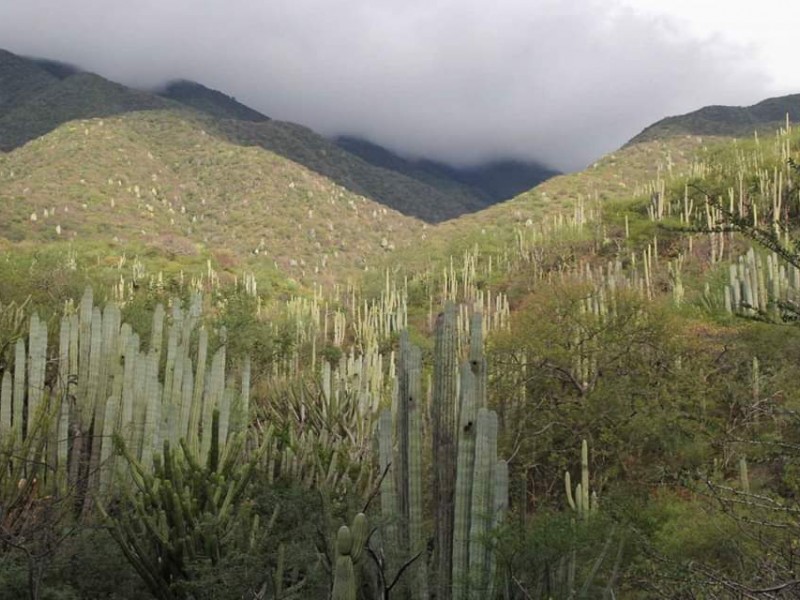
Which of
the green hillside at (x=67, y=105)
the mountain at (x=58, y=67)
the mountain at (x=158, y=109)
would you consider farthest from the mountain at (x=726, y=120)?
the mountain at (x=58, y=67)

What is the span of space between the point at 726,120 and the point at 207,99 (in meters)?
67.3

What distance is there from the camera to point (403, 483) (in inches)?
218

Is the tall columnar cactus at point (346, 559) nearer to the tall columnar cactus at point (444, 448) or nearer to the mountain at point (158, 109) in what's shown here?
Answer: the tall columnar cactus at point (444, 448)

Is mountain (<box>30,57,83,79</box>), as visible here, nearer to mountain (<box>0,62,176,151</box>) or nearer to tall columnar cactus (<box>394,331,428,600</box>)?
mountain (<box>0,62,176,151</box>)

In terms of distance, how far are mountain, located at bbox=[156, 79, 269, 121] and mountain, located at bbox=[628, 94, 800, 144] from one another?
54222 mm

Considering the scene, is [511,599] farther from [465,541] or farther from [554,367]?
[554,367]

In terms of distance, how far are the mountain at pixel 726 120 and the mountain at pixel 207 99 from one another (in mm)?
54222

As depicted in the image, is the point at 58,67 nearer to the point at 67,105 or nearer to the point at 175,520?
the point at 67,105

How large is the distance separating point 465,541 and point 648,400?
723cm

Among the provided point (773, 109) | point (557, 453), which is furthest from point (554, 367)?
point (773, 109)

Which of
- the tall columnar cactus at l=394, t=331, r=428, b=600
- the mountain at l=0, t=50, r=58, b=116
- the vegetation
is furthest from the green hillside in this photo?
the tall columnar cactus at l=394, t=331, r=428, b=600

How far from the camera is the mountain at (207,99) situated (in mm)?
89625

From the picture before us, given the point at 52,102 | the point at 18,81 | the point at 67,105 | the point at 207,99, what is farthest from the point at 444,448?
the point at 207,99

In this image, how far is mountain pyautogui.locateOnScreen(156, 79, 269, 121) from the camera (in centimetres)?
8962
